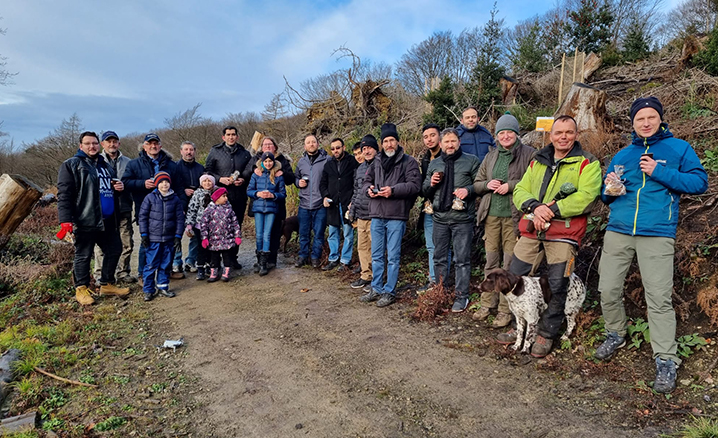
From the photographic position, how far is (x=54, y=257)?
7.46 meters

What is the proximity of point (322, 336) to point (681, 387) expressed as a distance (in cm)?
334

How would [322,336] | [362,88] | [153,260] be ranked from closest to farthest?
[322,336] < [153,260] < [362,88]

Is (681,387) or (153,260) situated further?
(153,260)

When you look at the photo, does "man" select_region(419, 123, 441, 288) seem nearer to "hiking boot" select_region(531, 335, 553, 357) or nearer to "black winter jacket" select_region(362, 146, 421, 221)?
"black winter jacket" select_region(362, 146, 421, 221)

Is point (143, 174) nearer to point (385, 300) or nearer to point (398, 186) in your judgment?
point (398, 186)

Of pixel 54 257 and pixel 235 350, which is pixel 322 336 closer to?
pixel 235 350

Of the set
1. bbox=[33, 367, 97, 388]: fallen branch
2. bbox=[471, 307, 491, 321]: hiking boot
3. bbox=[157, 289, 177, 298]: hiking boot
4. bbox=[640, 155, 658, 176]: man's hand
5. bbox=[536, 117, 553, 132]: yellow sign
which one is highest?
bbox=[536, 117, 553, 132]: yellow sign

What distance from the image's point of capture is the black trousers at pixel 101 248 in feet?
18.9

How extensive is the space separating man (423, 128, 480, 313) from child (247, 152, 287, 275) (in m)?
3.03

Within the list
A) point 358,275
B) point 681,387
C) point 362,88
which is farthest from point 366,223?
point 362,88

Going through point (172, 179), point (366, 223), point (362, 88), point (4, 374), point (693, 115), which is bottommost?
point (4, 374)

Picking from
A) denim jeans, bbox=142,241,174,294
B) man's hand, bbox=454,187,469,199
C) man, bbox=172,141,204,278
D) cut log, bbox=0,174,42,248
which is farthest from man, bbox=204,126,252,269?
man's hand, bbox=454,187,469,199

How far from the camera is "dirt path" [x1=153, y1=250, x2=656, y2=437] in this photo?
2.97 metres

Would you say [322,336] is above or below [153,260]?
below
